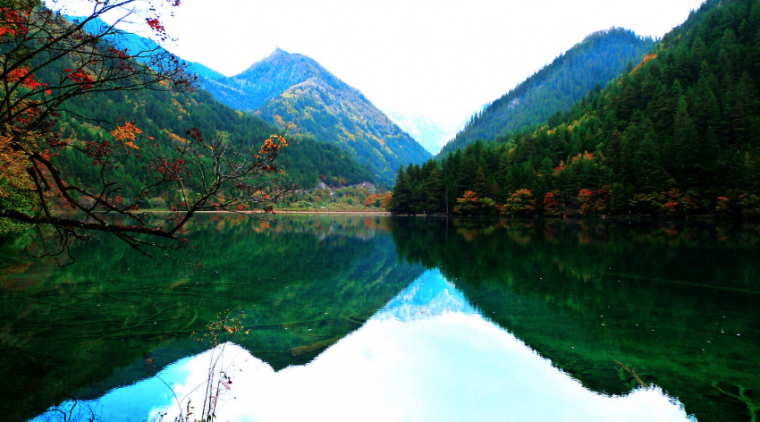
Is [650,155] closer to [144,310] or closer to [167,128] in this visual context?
[144,310]

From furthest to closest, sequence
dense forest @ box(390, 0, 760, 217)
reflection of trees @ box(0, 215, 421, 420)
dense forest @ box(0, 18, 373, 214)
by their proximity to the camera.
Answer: dense forest @ box(0, 18, 373, 214), dense forest @ box(390, 0, 760, 217), reflection of trees @ box(0, 215, 421, 420)

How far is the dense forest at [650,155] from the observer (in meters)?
54.9

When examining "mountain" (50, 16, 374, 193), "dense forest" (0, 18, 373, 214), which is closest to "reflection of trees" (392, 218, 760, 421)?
"dense forest" (0, 18, 373, 214)

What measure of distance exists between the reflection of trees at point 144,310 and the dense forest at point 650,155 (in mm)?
56192

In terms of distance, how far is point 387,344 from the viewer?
9.61 meters

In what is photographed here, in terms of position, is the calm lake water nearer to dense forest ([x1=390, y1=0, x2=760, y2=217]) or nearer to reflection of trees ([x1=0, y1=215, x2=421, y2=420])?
reflection of trees ([x1=0, y1=215, x2=421, y2=420])

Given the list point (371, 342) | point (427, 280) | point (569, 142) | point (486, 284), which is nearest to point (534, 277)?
point (486, 284)

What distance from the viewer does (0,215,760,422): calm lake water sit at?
254 inches

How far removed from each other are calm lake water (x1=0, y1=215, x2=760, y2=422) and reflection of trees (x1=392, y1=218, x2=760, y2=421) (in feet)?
0.20

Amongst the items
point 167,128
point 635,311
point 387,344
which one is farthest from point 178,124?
point 635,311

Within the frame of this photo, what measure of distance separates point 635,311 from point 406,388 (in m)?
8.95

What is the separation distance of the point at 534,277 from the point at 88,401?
651 inches

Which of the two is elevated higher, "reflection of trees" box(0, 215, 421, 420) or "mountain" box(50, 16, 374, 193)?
"mountain" box(50, 16, 374, 193)

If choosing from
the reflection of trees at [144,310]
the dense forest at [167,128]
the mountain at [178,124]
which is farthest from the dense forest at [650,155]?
the reflection of trees at [144,310]
